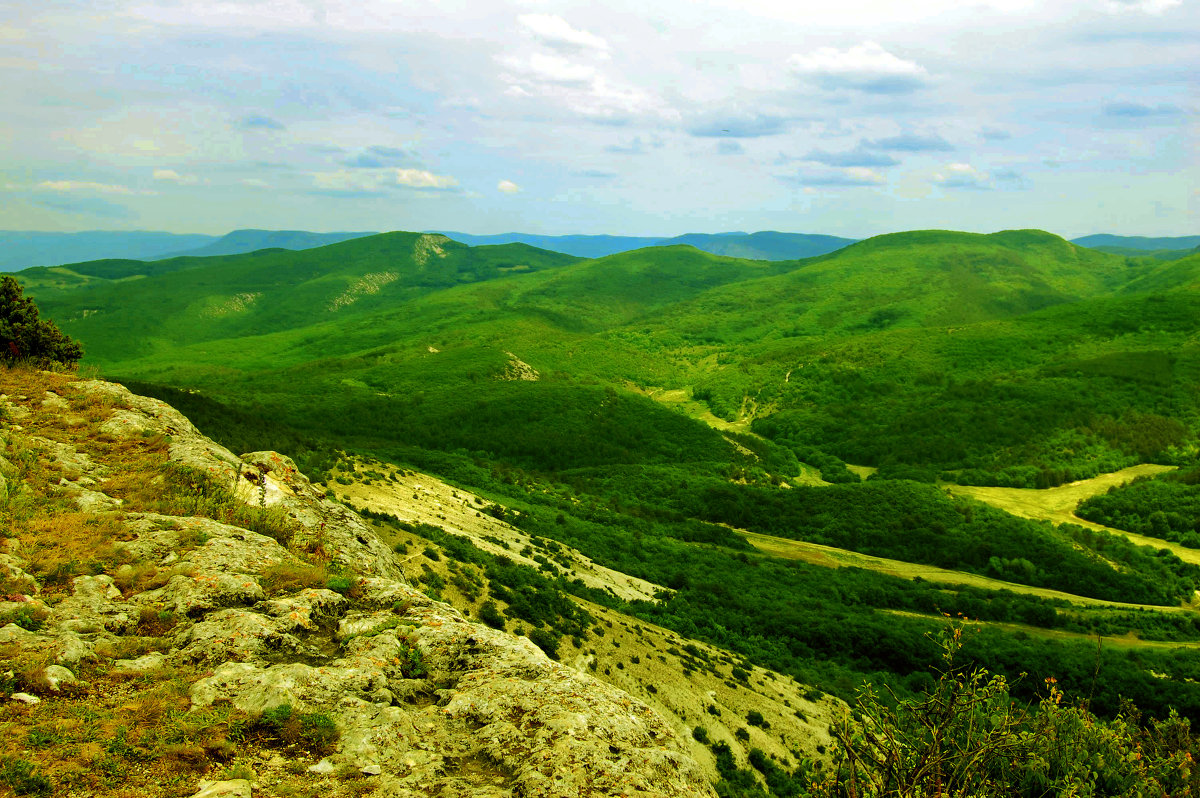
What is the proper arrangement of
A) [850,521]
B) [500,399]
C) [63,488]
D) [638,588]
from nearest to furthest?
[63,488] → [638,588] → [850,521] → [500,399]

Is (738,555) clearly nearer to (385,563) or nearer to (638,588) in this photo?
(638,588)

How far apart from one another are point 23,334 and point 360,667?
27486 mm

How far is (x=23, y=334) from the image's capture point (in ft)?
91.1

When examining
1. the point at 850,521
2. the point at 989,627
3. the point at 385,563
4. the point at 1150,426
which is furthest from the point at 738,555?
the point at 1150,426

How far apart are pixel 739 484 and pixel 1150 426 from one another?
10760 cm

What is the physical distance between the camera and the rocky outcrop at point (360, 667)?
9859 millimetres

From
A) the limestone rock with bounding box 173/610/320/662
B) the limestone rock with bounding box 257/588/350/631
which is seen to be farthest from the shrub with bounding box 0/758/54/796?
the limestone rock with bounding box 257/588/350/631

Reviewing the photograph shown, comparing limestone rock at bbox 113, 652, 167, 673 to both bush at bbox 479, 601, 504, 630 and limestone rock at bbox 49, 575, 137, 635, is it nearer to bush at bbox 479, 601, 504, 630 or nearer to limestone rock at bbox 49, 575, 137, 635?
limestone rock at bbox 49, 575, 137, 635

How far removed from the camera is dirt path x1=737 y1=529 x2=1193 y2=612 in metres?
81.6

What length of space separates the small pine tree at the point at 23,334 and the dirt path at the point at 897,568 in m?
72.8

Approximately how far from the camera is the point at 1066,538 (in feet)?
323

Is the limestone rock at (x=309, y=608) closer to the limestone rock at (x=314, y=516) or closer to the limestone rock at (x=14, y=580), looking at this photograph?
the limestone rock at (x=314, y=516)

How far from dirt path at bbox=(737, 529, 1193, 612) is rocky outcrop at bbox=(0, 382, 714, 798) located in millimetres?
72576

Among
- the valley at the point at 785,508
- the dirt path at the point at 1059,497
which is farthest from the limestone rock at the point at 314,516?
the dirt path at the point at 1059,497
